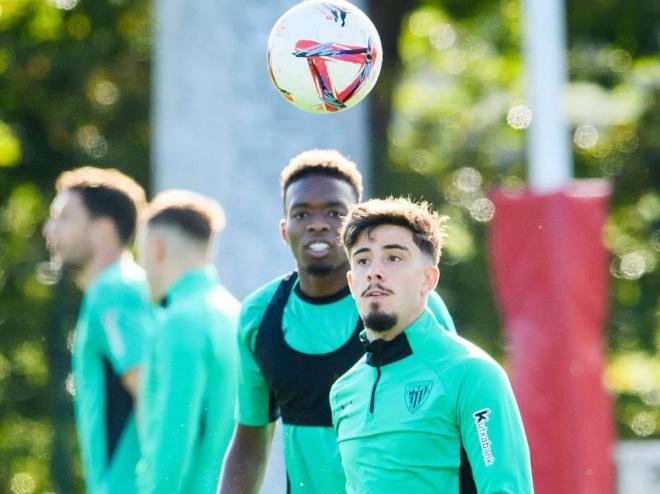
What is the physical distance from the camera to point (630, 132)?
1669cm

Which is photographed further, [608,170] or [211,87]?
[608,170]

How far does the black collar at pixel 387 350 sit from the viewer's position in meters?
4.89

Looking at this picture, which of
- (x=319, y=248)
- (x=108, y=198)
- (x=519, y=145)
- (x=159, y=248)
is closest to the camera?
(x=319, y=248)

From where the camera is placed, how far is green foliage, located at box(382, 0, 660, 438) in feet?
54.0

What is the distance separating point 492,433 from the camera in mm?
4559

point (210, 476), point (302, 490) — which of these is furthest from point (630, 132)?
point (302, 490)

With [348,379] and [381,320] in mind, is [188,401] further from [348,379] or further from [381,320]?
[381,320]

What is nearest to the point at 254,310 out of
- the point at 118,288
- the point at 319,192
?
the point at 319,192

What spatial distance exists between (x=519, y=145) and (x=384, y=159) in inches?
73.7

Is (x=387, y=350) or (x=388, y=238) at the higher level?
(x=388, y=238)

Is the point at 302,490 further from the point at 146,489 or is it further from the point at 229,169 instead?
the point at 229,169

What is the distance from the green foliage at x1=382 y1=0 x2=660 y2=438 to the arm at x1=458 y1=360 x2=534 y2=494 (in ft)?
39.6

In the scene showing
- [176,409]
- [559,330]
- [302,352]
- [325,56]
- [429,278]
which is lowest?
[559,330]

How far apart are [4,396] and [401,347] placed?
43.9 feet
